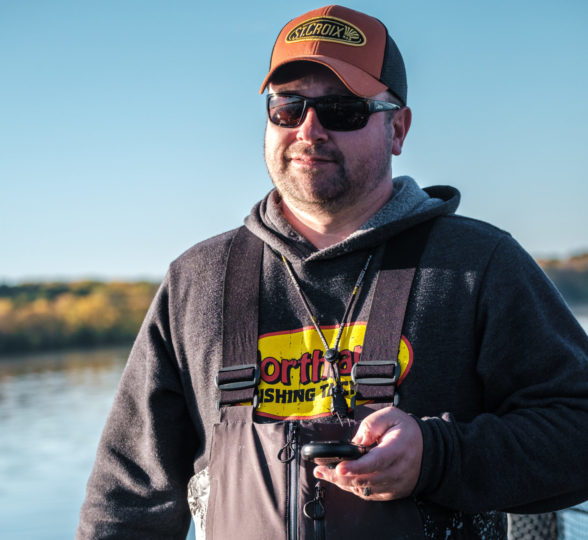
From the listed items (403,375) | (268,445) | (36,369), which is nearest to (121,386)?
(268,445)

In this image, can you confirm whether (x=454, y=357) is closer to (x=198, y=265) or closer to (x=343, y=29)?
(x=198, y=265)

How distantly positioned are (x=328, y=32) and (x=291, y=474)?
135 cm

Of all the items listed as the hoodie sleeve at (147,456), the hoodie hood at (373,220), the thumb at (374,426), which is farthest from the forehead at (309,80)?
the thumb at (374,426)

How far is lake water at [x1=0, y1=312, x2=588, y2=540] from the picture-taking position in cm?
1056

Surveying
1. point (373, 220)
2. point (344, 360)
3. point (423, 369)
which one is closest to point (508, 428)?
point (423, 369)

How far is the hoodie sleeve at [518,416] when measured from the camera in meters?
1.87

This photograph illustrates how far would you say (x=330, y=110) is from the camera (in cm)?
224

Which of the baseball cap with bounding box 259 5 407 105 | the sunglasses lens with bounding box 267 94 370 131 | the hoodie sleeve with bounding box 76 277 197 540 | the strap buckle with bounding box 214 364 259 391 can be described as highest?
the baseball cap with bounding box 259 5 407 105

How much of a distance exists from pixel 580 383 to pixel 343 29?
1283 mm

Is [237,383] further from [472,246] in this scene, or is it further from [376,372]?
[472,246]

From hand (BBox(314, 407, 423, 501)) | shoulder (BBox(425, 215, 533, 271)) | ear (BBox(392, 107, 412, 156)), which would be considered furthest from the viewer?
ear (BBox(392, 107, 412, 156))

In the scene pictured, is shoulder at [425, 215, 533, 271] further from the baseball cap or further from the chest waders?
the baseball cap

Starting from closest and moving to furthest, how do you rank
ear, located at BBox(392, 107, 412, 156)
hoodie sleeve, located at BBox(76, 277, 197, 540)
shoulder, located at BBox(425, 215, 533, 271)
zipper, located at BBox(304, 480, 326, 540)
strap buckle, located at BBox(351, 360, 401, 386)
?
zipper, located at BBox(304, 480, 326, 540) < strap buckle, located at BBox(351, 360, 401, 386) < shoulder, located at BBox(425, 215, 533, 271) < hoodie sleeve, located at BBox(76, 277, 197, 540) < ear, located at BBox(392, 107, 412, 156)

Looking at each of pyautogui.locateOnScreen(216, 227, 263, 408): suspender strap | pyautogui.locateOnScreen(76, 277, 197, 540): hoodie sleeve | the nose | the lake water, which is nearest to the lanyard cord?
pyautogui.locateOnScreen(216, 227, 263, 408): suspender strap
